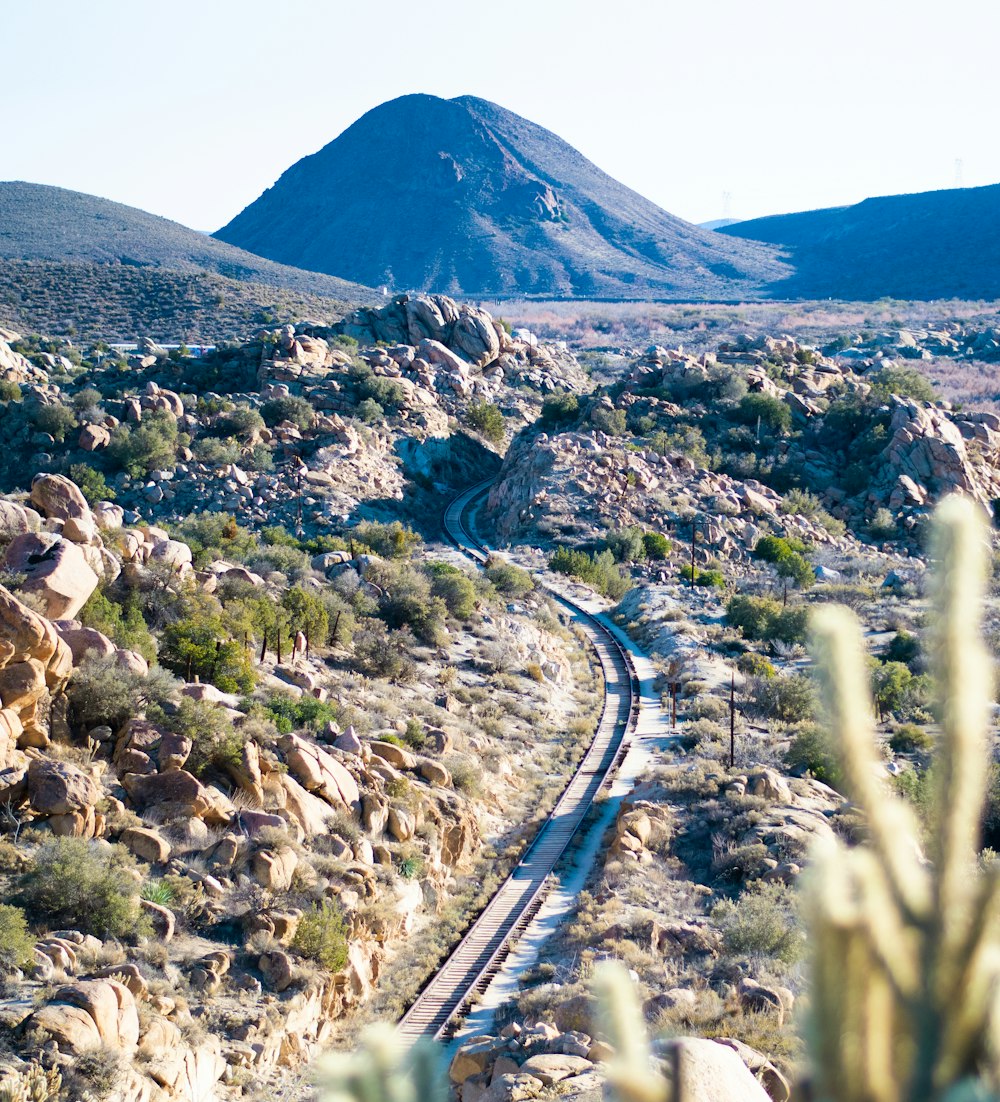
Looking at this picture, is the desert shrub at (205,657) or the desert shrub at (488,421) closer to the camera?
the desert shrub at (205,657)

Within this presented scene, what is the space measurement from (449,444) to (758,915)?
46238 millimetres

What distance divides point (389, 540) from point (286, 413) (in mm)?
18446

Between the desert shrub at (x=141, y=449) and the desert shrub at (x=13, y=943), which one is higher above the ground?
the desert shrub at (x=141, y=449)

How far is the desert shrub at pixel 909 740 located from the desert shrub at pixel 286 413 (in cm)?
3666

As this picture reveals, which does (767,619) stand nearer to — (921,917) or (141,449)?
(141,449)

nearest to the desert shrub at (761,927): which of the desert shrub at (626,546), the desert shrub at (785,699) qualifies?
the desert shrub at (785,699)

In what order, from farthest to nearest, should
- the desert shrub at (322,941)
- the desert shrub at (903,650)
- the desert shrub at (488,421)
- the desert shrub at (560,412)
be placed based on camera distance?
the desert shrub at (488,421), the desert shrub at (560,412), the desert shrub at (903,650), the desert shrub at (322,941)

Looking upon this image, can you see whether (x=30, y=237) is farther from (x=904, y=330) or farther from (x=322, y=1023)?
(x=322, y=1023)

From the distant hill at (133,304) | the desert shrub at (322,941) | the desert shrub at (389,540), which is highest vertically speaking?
the distant hill at (133,304)

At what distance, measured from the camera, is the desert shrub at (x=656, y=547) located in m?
45.4

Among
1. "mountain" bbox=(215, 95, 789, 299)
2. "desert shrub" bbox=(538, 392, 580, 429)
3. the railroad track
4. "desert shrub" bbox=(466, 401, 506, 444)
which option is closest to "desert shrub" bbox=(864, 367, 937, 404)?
"desert shrub" bbox=(538, 392, 580, 429)

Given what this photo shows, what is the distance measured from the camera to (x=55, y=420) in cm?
5147

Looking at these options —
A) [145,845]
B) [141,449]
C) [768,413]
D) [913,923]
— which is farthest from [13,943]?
[768,413]

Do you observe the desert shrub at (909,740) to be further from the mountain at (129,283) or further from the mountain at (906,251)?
the mountain at (906,251)
